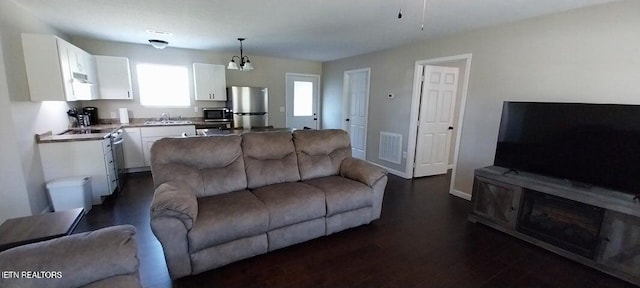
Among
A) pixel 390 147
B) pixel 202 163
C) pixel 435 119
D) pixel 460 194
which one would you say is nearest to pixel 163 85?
pixel 202 163

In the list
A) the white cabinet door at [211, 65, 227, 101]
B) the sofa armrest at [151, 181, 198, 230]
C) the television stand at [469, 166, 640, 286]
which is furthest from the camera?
the white cabinet door at [211, 65, 227, 101]

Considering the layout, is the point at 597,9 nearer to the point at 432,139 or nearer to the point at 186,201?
the point at 432,139

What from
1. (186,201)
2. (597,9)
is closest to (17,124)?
(186,201)

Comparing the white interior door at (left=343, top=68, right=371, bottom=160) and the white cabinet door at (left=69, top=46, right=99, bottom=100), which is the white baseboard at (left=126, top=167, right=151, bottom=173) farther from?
the white interior door at (left=343, top=68, right=371, bottom=160)

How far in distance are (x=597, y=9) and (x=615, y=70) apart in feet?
2.03

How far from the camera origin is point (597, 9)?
249 cm

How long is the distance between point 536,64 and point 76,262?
4.19 meters

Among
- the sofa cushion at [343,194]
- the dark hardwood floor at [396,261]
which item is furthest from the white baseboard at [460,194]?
the sofa cushion at [343,194]

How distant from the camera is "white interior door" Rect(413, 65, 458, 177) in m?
4.50

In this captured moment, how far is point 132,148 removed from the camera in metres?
4.65

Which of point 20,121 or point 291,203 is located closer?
point 291,203

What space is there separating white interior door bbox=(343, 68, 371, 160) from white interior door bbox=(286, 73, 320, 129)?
1.14m

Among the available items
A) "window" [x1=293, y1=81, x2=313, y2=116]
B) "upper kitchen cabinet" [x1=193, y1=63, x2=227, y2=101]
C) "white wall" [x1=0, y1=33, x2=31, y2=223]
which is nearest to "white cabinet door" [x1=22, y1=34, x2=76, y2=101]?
"white wall" [x1=0, y1=33, x2=31, y2=223]

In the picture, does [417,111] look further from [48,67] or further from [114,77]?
[114,77]
